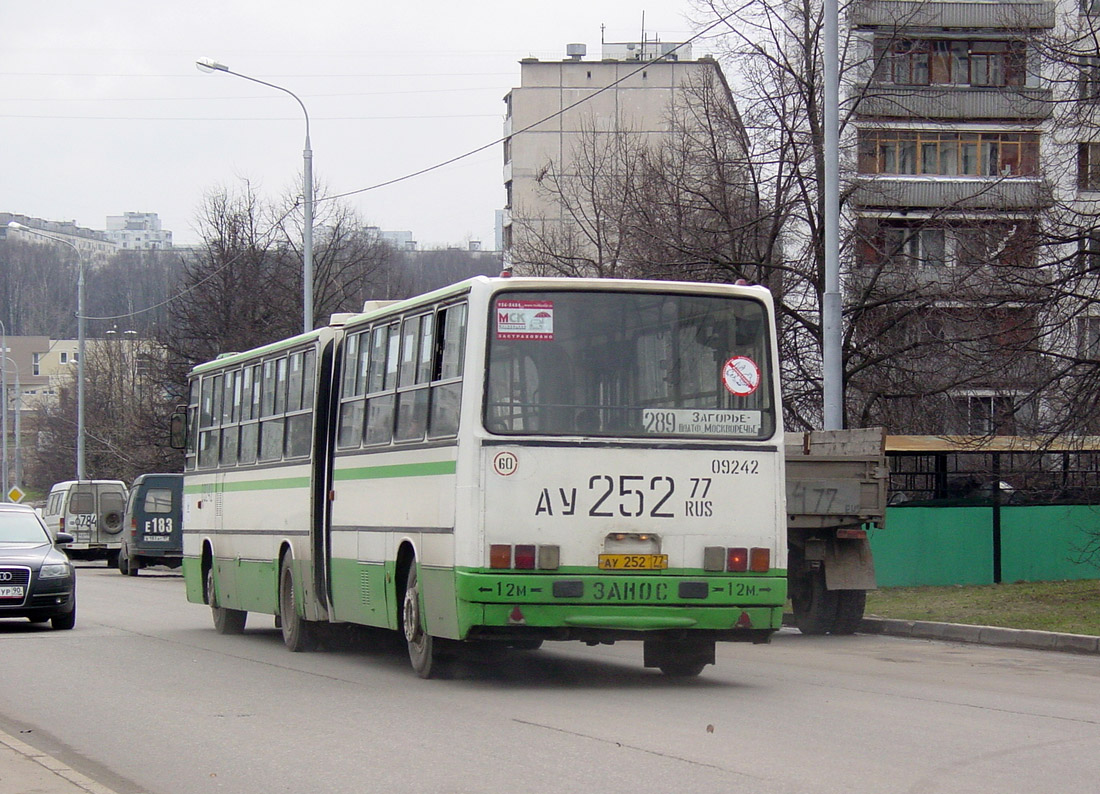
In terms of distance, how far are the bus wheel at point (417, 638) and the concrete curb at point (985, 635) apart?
6665 mm

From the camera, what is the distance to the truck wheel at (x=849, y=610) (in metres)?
17.8

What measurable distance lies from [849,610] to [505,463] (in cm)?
747

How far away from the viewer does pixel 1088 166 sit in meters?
21.7

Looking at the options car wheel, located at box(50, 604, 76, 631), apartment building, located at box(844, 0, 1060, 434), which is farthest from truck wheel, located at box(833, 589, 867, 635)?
car wheel, located at box(50, 604, 76, 631)

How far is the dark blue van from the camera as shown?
3794 centimetres

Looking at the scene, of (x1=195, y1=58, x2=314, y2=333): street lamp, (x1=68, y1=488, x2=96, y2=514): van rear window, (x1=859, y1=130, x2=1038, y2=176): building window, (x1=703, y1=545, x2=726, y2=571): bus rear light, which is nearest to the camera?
(x1=703, y1=545, x2=726, y2=571): bus rear light

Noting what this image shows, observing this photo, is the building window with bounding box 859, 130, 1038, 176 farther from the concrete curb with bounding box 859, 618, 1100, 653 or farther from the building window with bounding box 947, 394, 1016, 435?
the concrete curb with bounding box 859, 618, 1100, 653

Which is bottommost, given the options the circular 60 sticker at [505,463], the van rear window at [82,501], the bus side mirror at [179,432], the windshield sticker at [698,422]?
the van rear window at [82,501]

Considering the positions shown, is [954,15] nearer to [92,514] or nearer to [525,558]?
[92,514]

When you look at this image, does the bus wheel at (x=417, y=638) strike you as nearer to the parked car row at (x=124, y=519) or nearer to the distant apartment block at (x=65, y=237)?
the parked car row at (x=124, y=519)

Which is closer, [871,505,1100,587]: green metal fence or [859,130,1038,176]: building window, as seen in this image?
[871,505,1100,587]: green metal fence

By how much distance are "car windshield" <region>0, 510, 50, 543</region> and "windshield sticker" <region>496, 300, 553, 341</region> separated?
9795mm

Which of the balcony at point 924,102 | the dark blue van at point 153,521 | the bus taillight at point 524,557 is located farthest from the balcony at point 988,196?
the dark blue van at point 153,521

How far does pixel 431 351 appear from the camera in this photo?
41.5 ft
